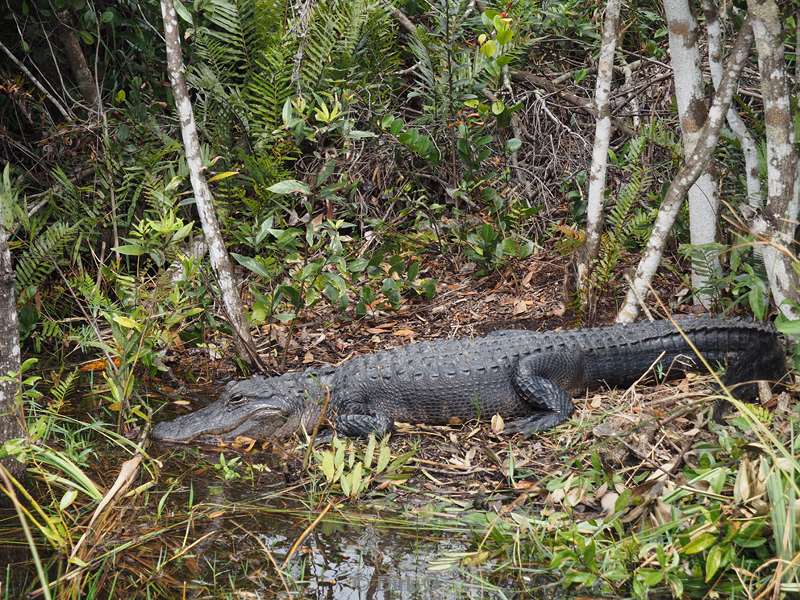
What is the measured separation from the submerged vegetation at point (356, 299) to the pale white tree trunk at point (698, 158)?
177 mm

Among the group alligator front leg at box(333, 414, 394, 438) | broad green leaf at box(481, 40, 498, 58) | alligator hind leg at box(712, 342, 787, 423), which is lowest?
alligator front leg at box(333, 414, 394, 438)

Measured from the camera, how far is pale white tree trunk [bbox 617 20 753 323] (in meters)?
4.41

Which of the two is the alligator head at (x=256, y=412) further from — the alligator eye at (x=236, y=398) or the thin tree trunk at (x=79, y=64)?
the thin tree trunk at (x=79, y=64)

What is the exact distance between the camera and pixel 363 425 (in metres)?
4.74

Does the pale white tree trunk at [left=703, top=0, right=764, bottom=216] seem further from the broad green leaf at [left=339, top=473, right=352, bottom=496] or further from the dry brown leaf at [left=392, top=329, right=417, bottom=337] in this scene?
the broad green leaf at [left=339, top=473, right=352, bottom=496]

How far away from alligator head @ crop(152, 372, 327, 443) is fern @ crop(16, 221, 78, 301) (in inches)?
59.9

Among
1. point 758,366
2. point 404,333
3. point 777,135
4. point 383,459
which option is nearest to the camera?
point 383,459

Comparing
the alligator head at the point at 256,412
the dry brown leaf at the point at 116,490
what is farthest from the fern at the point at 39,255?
the dry brown leaf at the point at 116,490

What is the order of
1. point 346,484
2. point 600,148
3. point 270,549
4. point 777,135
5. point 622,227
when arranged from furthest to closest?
point 622,227, point 600,148, point 777,135, point 346,484, point 270,549

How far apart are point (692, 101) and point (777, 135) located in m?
1.01

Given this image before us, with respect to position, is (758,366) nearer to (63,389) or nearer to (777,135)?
(777,135)

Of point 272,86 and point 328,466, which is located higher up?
point 272,86

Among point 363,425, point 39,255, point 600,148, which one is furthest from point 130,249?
point 600,148

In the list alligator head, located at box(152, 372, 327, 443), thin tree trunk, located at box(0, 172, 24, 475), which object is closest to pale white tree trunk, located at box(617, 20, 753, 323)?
alligator head, located at box(152, 372, 327, 443)
